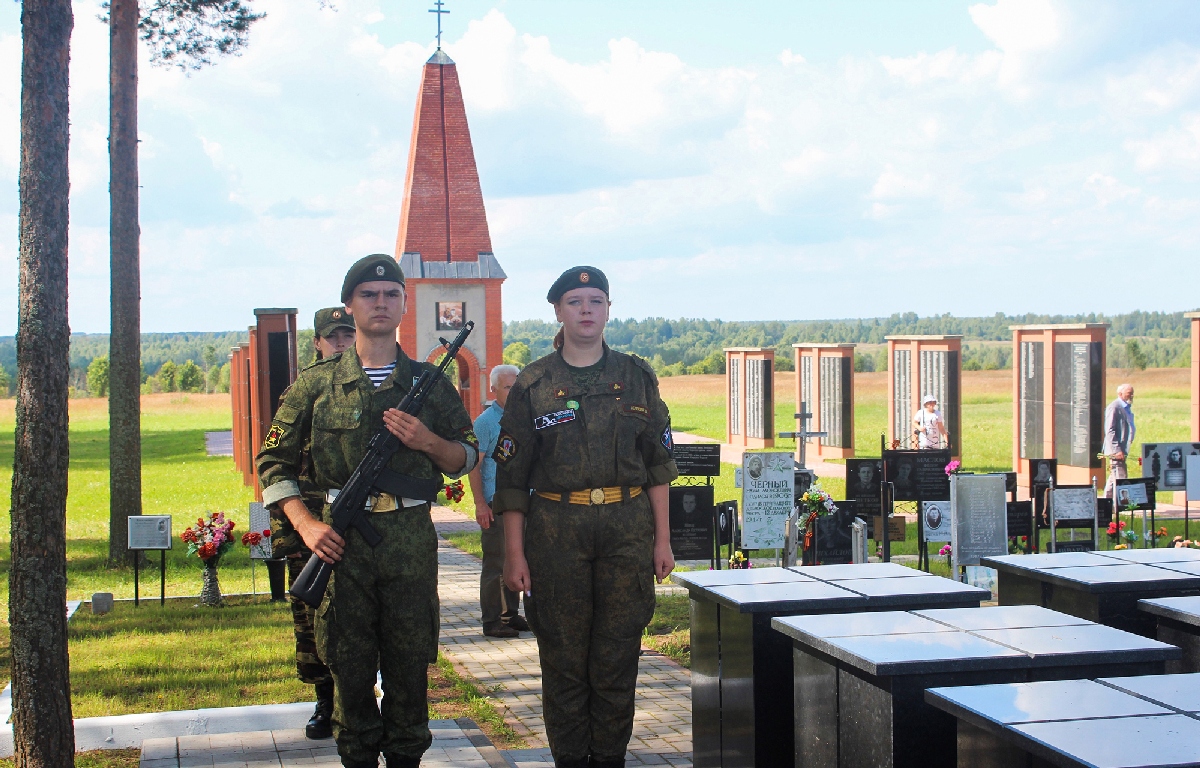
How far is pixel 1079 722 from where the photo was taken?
2.88 metres

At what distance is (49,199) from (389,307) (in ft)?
5.66

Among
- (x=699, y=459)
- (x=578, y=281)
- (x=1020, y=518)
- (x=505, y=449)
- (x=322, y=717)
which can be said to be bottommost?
(x=322, y=717)

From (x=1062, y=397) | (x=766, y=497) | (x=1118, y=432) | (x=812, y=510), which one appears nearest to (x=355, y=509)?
(x=766, y=497)

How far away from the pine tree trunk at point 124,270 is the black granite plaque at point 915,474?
8.01 metres

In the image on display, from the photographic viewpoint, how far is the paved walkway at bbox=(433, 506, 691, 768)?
5.76 metres

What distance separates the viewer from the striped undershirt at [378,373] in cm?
469

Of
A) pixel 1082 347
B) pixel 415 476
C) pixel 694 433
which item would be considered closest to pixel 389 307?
pixel 415 476

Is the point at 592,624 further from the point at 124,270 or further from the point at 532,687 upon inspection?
the point at 124,270

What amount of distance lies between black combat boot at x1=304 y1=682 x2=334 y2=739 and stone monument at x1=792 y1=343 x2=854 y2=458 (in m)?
23.0

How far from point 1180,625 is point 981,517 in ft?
17.3

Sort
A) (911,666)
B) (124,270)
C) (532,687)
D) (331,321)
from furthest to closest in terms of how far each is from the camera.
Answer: (124,270), (532,687), (331,321), (911,666)

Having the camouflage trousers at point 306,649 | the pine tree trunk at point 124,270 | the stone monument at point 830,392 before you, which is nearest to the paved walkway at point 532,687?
the camouflage trousers at point 306,649

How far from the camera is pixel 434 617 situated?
15.1 ft

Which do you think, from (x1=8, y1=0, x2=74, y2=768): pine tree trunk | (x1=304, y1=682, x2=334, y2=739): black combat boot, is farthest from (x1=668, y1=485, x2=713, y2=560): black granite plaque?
(x1=8, y1=0, x2=74, y2=768): pine tree trunk
